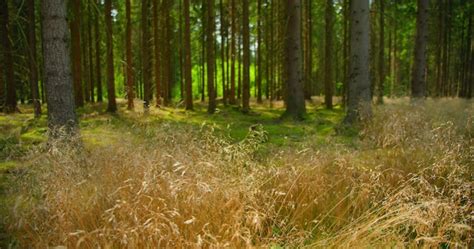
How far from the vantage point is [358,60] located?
10602mm

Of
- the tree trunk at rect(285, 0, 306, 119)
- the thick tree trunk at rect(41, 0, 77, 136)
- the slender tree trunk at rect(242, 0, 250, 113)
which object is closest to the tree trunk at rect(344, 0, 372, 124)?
the tree trunk at rect(285, 0, 306, 119)

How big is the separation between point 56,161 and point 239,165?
5.87 ft

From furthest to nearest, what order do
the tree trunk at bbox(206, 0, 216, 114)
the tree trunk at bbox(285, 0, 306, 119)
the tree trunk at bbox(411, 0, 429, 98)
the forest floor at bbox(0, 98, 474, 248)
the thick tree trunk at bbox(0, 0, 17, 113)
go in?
the tree trunk at bbox(206, 0, 216, 114) → the tree trunk at bbox(411, 0, 429, 98) → the thick tree trunk at bbox(0, 0, 17, 113) → the tree trunk at bbox(285, 0, 306, 119) → the forest floor at bbox(0, 98, 474, 248)

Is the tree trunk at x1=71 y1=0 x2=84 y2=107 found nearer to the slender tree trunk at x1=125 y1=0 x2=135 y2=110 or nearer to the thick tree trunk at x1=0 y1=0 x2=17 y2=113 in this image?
the slender tree trunk at x1=125 y1=0 x2=135 y2=110

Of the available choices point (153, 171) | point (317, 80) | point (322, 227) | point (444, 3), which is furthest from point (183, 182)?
point (317, 80)

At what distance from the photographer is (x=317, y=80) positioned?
147 feet

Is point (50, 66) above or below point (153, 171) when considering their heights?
above

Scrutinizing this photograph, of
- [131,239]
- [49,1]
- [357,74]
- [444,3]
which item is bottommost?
[131,239]

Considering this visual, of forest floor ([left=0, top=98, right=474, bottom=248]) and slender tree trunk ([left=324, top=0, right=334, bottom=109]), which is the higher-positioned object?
slender tree trunk ([left=324, top=0, right=334, bottom=109])

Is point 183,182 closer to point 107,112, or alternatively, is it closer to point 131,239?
point 131,239

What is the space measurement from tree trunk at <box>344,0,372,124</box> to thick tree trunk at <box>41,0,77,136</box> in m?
6.78

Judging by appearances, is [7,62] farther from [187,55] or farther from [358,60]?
[358,60]

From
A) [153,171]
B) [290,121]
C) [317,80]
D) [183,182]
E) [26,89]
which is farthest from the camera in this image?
[317,80]

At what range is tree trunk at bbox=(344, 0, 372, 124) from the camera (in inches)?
409
